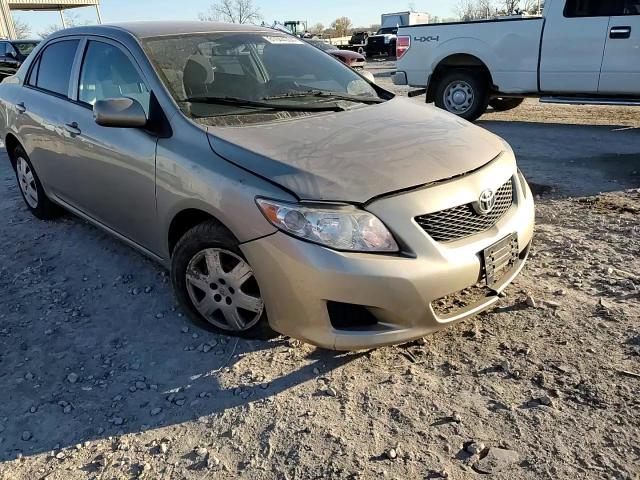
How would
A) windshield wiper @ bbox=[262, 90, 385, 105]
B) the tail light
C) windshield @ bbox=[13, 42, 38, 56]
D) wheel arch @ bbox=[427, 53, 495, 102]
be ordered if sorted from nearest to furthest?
1. windshield wiper @ bbox=[262, 90, 385, 105]
2. wheel arch @ bbox=[427, 53, 495, 102]
3. the tail light
4. windshield @ bbox=[13, 42, 38, 56]

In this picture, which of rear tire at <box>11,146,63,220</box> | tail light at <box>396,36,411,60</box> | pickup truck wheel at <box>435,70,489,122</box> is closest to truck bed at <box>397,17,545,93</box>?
tail light at <box>396,36,411,60</box>

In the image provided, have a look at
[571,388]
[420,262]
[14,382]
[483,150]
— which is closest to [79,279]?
[14,382]

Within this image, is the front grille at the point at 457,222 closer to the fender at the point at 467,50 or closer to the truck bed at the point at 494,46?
the truck bed at the point at 494,46

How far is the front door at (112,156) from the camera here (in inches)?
128

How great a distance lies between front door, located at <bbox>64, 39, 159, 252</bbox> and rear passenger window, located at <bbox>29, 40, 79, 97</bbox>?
0.28 m

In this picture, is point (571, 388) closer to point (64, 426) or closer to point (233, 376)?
point (233, 376)

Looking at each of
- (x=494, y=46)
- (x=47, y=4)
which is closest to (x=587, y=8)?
(x=494, y=46)

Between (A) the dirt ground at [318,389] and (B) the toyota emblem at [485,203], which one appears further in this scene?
(B) the toyota emblem at [485,203]

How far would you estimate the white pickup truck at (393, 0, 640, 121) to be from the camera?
7.50m

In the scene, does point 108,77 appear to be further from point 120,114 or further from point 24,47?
point 24,47

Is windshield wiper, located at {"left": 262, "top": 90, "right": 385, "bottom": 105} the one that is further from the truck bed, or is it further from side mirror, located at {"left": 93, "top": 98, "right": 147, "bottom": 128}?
the truck bed

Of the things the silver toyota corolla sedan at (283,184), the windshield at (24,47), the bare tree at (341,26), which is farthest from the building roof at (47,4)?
the silver toyota corolla sedan at (283,184)

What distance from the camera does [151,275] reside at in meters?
3.86

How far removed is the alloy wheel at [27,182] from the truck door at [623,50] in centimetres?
735
